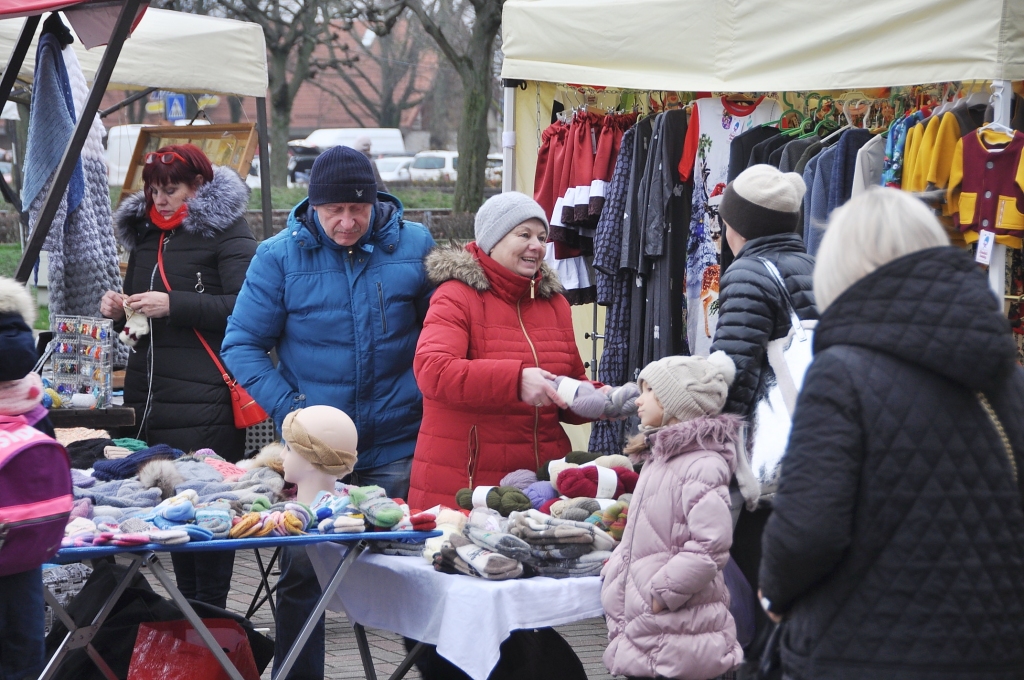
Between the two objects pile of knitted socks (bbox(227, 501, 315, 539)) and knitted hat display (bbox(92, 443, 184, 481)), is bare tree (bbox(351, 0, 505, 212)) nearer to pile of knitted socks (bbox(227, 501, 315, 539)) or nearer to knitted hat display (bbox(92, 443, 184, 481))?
knitted hat display (bbox(92, 443, 184, 481))

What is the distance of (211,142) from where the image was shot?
8195 mm

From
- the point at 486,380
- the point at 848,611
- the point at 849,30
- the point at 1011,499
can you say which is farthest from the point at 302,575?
the point at 849,30

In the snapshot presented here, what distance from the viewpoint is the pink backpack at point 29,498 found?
271cm

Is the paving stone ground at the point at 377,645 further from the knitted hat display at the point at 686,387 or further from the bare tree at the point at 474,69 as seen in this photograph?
the bare tree at the point at 474,69

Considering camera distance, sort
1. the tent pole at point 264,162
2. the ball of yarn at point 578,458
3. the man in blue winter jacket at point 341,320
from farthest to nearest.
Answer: the tent pole at point 264,162
the man in blue winter jacket at point 341,320
the ball of yarn at point 578,458

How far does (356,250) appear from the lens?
3844 millimetres

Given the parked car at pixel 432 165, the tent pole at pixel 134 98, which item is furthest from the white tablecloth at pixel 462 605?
the parked car at pixel 432 165

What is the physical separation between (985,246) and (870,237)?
232 centimetres

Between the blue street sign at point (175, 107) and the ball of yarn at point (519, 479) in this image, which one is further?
the blue street sign at point (175, 107)

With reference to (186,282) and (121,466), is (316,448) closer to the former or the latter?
(121,466)

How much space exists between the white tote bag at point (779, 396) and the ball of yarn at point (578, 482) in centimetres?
50

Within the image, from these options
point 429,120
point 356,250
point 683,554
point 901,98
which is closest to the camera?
point 683,554

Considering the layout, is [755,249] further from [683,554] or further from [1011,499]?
[1011,499]

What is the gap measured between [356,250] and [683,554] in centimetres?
161
